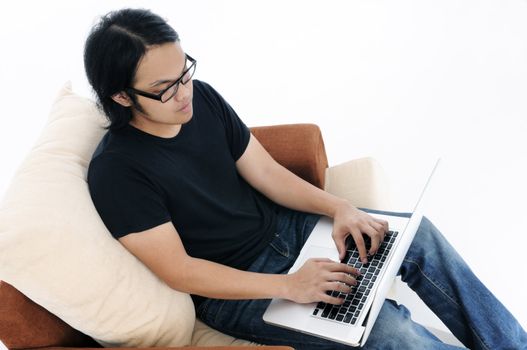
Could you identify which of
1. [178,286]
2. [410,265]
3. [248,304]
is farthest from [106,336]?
[410,265]

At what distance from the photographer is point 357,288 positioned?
5.38ft

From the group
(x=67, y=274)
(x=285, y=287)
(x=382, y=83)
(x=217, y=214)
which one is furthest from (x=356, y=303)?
(x=382, y=83)

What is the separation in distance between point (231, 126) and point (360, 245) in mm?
A: 486

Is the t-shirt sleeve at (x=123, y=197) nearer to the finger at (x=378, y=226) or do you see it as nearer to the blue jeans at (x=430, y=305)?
the blue jeans at (x=430, y=305)

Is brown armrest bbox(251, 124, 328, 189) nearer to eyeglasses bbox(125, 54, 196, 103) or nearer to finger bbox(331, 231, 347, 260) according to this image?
finger bbox(331, 231, 347, 260)

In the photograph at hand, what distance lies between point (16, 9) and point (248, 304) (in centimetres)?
330

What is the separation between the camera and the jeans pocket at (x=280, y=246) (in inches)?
74.3

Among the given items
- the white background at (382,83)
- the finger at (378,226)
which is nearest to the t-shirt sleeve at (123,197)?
the finger at (378,226)

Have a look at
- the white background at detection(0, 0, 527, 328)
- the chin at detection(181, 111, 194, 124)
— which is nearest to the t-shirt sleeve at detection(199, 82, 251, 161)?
the chin at detection(181, 111, 194, 124)

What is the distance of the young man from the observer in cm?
159

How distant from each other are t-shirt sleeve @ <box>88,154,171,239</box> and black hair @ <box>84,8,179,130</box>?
16 cm

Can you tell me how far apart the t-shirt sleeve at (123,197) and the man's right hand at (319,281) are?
33cm

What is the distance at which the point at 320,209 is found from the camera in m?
1.90

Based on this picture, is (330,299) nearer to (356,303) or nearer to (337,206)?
(356,303)
